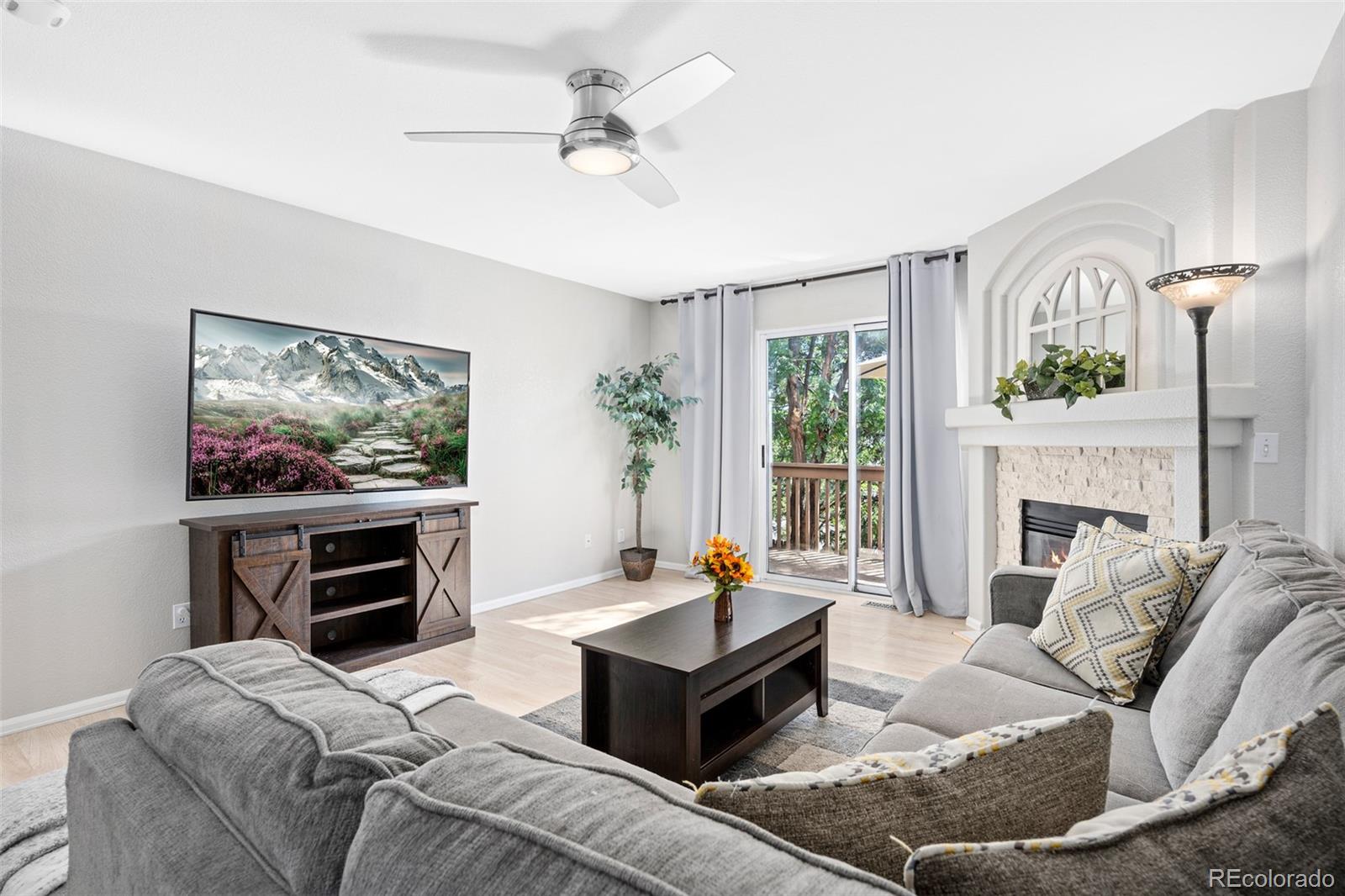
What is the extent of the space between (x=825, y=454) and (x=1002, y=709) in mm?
3744

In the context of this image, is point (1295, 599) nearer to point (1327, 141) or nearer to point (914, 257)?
point (1327, 141)

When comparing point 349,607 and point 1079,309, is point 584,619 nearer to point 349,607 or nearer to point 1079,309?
point 349,607

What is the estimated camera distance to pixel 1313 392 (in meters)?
2.38

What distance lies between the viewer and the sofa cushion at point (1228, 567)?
161 cm

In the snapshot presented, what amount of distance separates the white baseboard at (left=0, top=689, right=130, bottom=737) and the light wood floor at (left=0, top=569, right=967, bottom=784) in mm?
33

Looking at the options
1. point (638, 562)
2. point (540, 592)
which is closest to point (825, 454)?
point (638, 562)

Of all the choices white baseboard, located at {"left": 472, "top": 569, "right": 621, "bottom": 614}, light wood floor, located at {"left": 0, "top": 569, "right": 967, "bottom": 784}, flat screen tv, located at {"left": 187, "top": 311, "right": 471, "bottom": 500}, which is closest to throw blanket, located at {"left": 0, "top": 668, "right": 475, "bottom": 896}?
light wood floor, located at {"left": 0, "top": 569, "right": 967, "bottom": 784}

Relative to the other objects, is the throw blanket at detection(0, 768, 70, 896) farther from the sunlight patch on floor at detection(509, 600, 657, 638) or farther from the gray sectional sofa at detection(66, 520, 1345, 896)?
the sunlight patch on floor at detection(509, 600, 657, 638)

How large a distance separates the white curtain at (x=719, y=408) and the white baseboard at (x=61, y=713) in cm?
381

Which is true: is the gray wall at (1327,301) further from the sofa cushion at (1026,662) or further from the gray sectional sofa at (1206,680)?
the sofa cushion at (1026,662)

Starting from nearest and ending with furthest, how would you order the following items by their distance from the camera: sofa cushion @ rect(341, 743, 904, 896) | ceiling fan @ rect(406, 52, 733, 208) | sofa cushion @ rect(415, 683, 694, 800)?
sofa cushion @ rect(341, 743, 904, 896), sofa cushion @ rect(415, 683, 694, 800), ceiling fan @ rect(406, 52, 733, 208)

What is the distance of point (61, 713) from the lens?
2.91 meters

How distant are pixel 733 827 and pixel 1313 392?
115 inches

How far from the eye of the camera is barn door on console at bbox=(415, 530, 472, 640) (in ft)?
12.6
